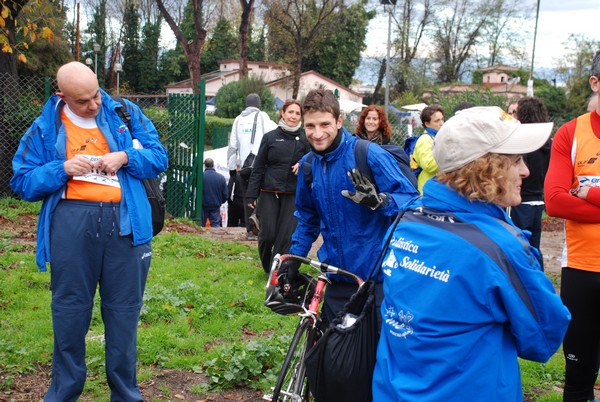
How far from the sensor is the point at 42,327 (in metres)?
6.00

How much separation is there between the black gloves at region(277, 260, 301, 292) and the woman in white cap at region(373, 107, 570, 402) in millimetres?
1297

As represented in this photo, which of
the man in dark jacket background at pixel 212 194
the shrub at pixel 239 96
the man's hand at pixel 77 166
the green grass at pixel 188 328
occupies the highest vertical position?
the shrub at pixel 239 96

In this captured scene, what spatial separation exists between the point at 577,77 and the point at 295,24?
61.1ft

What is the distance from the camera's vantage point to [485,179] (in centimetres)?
233

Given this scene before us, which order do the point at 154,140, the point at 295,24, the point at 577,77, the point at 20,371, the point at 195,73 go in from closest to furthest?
the point at 154,140 < the point at 20,371 < the point at 195,73 < the point at 577,77 < the point at 295,24

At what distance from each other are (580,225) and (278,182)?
416cm

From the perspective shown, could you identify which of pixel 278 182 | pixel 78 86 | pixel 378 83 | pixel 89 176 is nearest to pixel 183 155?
pixel 278 182

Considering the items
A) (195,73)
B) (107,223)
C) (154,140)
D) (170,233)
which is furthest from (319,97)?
(195,73)

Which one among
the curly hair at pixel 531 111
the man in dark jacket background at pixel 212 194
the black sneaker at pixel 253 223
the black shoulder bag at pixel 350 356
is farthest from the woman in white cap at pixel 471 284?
the man in dark jacket background at pixel 212 194

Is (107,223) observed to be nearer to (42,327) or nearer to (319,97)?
(319,97)

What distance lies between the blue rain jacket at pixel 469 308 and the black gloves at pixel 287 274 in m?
1.36

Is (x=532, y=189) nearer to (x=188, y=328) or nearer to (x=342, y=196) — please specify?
(x=342, y=196)

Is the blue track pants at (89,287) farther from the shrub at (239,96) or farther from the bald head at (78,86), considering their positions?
the shrub at (239,96)

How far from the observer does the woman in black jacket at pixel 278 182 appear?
7.67 meters
